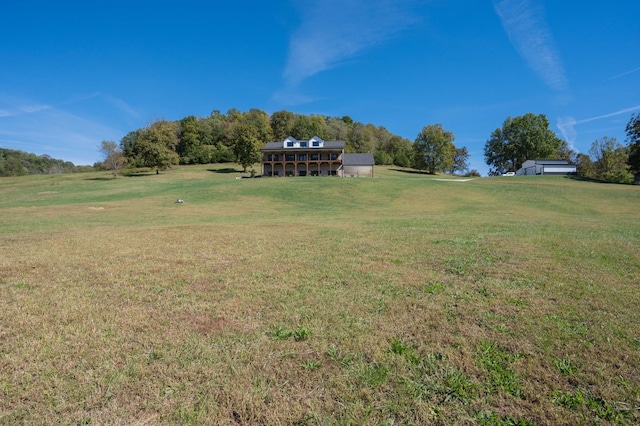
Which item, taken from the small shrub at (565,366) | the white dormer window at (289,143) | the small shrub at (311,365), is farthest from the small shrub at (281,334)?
the white dormer window at (289,143)

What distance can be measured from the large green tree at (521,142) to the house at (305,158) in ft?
162

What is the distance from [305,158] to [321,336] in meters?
61.2

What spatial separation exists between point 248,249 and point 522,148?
98200 millimetres

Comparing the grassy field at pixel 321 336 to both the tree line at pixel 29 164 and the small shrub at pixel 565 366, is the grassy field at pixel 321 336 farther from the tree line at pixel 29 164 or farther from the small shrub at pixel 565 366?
the tree line at pixel 29 164

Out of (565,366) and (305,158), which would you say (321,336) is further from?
(305,158)

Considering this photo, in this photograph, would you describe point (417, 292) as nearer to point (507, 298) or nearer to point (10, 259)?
point (507, 298)

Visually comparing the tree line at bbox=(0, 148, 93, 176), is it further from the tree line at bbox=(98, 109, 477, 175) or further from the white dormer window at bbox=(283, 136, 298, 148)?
the white dormer window at bbox=(283, 136, 298, 148)

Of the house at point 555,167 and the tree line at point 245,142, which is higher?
the tree line at point 245,142

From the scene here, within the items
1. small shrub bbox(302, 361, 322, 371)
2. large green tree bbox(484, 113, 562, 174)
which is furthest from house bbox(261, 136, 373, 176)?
small shrub bbox(302, 361, 322, 371)

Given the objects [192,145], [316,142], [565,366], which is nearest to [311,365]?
[565,366]

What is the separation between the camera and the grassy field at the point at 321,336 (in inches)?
118

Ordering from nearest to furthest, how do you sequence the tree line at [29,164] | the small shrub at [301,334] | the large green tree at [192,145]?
the small shrub at [301,334] → the large green tree at [192,145] → the tree line at [29,164]

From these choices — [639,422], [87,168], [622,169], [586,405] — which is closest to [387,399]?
[586,405]

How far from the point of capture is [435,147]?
79.0 meters
